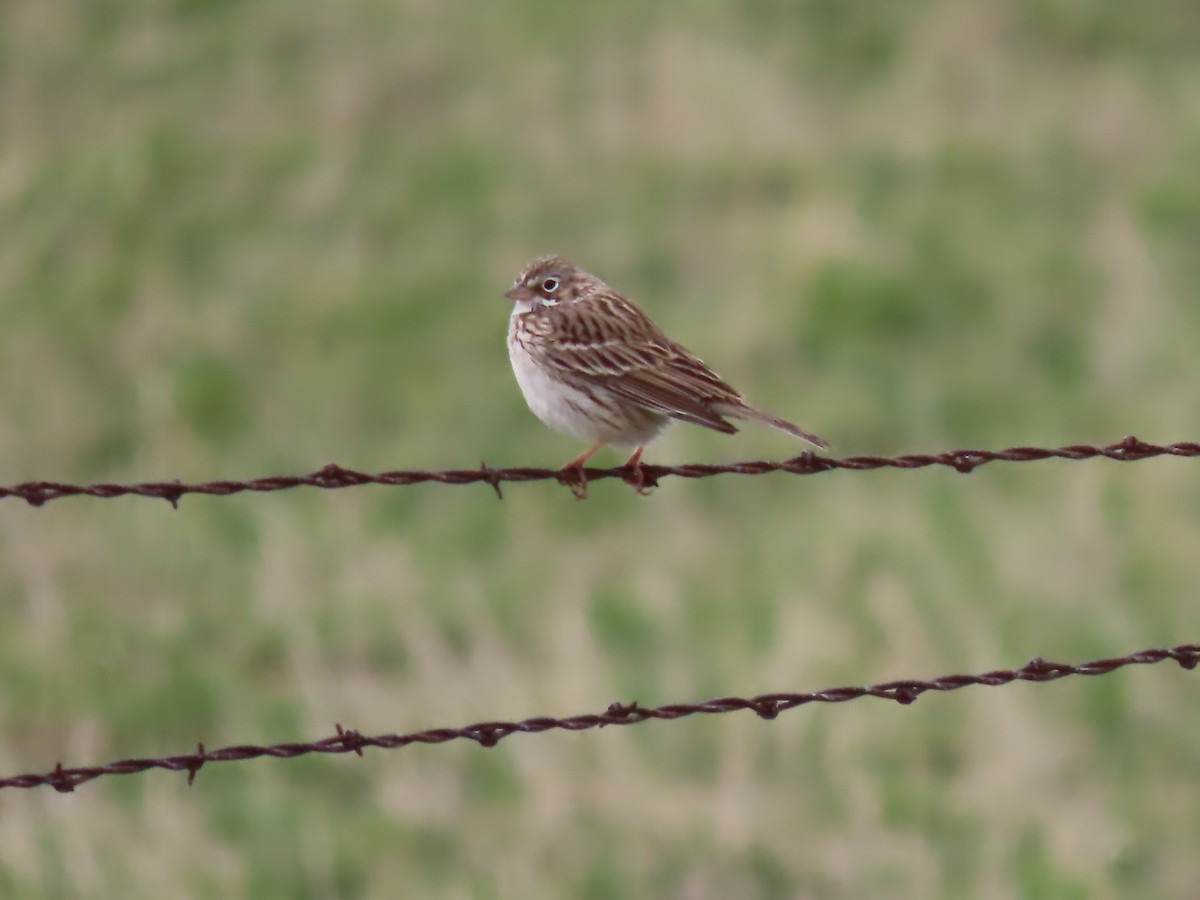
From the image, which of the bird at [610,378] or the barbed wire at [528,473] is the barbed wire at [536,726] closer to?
the barbed wire at [528,473]

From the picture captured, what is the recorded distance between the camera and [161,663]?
12242 mm

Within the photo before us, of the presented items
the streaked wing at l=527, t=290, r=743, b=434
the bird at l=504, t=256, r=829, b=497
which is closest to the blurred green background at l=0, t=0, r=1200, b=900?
the bird at l=504, t=256, r=829, b=497

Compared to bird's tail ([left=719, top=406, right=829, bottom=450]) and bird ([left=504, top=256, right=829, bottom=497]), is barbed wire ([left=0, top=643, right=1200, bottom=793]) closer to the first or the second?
bird's tail ([left=719, top=406, right=829, bottom=450])

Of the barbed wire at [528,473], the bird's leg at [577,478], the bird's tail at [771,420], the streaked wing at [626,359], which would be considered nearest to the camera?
the barbed wire at [528,473]

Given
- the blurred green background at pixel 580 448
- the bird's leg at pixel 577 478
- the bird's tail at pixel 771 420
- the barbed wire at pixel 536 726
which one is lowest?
the barbed wire at pixel 536 726

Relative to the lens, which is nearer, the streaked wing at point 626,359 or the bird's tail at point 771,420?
the bird's tail at point 771,420

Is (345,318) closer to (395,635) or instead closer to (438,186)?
(438,186)

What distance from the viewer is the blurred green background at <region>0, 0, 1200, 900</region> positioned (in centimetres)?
1077

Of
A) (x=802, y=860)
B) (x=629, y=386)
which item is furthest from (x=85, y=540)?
(x=629, y=386)

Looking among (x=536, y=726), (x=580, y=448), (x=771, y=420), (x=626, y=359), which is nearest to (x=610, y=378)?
(x=626, y=359)

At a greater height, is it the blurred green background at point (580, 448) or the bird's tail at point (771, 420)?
the blurred green background at point (580, 448)

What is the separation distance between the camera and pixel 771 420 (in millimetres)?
7449

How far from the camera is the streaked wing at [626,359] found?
311 inches

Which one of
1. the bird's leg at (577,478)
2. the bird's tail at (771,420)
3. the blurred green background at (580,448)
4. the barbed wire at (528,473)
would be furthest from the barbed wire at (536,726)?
the blurred green background at (580,448)
